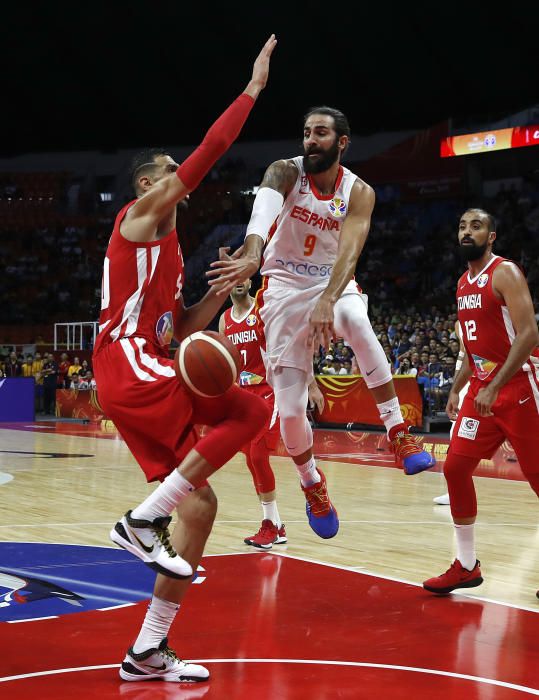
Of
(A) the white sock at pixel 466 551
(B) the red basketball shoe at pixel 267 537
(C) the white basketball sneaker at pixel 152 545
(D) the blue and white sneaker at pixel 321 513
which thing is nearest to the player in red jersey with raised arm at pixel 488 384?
(A) the white sock at pixel 466 551

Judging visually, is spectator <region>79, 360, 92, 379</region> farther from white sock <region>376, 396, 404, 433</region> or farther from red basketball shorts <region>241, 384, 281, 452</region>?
white sock <region>376, 396, 404, 433</region>

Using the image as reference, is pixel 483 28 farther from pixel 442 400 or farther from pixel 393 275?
pixel 442 400

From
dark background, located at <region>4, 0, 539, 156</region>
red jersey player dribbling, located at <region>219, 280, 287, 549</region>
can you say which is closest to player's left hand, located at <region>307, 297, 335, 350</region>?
red jersey player dribbling, located at <region>219, 280, 287, 549</region>

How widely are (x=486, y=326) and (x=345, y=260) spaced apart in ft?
4.32

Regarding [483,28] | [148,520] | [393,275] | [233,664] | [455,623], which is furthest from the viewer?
[393,275]

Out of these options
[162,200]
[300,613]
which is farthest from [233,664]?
[162,200]

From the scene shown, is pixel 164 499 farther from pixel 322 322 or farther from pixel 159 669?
pixel 322 322

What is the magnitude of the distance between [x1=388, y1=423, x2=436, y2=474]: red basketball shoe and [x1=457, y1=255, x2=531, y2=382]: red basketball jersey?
626mm

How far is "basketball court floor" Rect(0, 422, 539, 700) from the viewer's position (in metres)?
3.89

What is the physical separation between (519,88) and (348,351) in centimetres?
1386

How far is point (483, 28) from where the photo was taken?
89.7ft

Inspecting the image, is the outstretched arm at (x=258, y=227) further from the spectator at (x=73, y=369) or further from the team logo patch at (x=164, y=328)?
the spectator at (x=73, y=369)

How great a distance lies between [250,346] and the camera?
812 cm

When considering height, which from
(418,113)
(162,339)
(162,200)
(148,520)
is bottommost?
(148,520)
